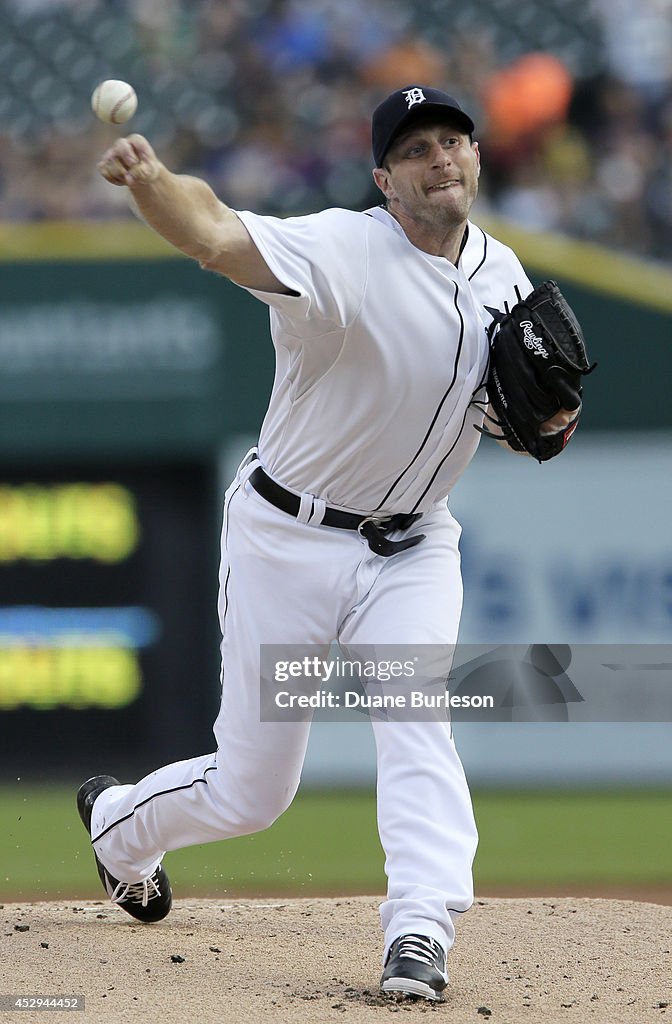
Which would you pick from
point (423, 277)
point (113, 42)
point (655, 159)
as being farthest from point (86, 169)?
point (423, 277)

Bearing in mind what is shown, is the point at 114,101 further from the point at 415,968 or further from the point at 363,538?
the point at 415,968

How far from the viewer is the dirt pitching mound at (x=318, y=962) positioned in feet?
10.4

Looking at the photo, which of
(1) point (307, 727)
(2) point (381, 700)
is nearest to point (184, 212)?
(2) point (381, 700)

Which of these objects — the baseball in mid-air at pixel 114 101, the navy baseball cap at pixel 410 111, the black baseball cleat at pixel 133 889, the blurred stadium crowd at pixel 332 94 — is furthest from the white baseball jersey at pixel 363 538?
the blurred stadium crowd at pixel 332 94

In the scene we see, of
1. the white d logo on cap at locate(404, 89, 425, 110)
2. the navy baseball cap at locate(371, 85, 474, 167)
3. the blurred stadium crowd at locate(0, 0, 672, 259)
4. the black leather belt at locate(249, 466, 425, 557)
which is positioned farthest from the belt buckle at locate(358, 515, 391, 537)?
the blurred stadium crowd at locate(0, 0, 672, 259)

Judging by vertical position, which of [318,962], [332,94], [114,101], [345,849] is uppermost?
[332,94]

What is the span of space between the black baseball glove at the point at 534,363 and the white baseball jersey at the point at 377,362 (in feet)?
0.18

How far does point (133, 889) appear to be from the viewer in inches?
157

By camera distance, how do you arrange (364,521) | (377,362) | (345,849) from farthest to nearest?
(345,849) → (364,521) → (377,362)

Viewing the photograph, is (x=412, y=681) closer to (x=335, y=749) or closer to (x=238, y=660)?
(x=238, y=660)

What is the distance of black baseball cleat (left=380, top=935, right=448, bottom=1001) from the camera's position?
3.12m

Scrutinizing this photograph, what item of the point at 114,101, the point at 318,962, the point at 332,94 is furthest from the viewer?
the point at 332,94

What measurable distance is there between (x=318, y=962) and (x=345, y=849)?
9.81ft

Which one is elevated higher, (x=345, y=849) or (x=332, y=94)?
(x=332, y=94)
